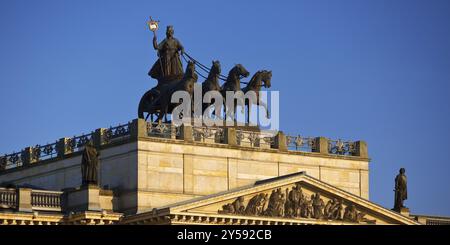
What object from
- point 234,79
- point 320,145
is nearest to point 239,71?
point 234,79

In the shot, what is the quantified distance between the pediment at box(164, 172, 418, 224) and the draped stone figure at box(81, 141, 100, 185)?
5.15 m

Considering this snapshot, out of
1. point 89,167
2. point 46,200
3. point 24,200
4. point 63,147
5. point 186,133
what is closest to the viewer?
point 24,200

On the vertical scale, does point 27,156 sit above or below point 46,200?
above

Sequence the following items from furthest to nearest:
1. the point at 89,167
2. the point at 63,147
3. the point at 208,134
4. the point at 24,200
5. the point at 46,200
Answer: the point at 63,147, the point at 208,134, the point at 46,200, the point at 89,167, the point at 24,200

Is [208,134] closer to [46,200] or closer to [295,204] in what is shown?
[295,204]

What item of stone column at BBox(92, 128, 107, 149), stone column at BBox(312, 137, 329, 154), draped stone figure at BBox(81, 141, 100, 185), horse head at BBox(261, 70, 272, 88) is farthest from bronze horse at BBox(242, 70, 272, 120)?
draped stone figure at BBox(81, 141, 100, 185)

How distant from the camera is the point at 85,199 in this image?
97938 millimetres

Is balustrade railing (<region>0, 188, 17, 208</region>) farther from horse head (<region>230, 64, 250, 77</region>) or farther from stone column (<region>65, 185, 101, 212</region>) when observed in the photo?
horse head (<region>230, 64, 250, 77</region>)

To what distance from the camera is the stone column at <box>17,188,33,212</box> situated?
9681 centimetres

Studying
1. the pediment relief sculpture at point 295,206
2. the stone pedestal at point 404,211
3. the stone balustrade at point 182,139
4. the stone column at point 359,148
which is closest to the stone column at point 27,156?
the stone balustrade at point 182,139

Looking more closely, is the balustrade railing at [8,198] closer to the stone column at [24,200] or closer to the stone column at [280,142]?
the stone column at [24,200]

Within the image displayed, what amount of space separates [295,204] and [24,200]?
1499 cm

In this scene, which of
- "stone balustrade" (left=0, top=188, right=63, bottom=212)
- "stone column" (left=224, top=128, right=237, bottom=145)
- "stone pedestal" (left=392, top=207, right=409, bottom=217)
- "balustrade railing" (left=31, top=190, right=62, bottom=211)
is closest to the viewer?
"stone balustrade" (left=0, top=188, right=63, bottom=212)

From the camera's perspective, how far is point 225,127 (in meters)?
105
